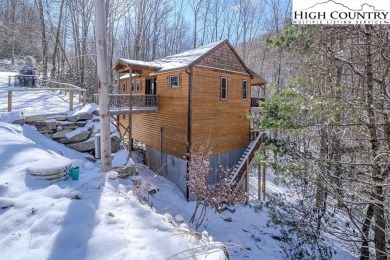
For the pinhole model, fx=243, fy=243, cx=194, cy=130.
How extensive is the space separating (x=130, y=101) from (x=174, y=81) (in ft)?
8.74

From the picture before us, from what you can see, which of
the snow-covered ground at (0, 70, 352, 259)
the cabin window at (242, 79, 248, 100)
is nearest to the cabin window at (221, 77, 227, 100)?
the cabin window at (242, 79, 248, 100)

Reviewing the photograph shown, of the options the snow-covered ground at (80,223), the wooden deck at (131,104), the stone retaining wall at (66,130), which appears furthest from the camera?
the wooden deck at (131,104)

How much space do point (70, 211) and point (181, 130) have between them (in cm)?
972

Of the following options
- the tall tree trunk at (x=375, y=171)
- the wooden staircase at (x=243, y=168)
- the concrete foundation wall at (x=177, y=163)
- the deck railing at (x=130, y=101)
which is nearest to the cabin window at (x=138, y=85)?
the deck railing at (x=130, y=101)

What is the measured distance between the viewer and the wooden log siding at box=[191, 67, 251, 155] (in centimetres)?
1284

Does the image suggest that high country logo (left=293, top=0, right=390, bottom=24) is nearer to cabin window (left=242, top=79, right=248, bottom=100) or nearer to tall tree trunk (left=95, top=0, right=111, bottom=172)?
tall tree trunk (left=95, top=0, right=111, bottom=172)

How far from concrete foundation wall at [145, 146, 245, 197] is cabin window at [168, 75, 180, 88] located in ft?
13.2

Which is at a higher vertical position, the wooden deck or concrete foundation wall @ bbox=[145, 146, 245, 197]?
the wooden deck

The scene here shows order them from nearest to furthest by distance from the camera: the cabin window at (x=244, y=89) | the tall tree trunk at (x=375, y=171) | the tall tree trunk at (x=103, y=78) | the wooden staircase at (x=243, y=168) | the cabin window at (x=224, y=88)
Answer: the tall tree trunk at (x=375, y=171) → the tall tree trunk at (x=103, y=78) → the wooden staircase at (x=243, y=168) → the cabin window at (x=224, y=88) → the cabin window at (x=244, y=89)

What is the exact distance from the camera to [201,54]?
12844 millimetres

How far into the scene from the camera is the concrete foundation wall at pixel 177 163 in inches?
523

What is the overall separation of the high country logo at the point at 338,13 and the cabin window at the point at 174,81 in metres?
7.87

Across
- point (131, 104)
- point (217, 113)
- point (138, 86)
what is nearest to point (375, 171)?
point (217, 113)

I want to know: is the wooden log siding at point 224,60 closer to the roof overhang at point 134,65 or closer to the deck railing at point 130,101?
the roof overhang at point 134,65
